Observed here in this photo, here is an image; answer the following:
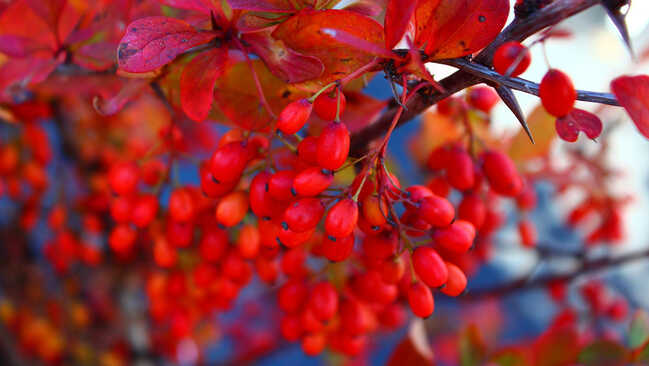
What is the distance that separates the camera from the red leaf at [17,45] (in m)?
0.49

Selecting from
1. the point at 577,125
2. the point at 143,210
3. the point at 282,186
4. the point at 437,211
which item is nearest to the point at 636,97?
the point at 577,125

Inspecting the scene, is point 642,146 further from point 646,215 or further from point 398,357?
point 398,357

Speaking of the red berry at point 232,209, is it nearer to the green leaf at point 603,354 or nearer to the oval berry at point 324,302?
the oval berry at point 324,302

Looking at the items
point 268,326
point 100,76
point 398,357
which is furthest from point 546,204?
point 100,76

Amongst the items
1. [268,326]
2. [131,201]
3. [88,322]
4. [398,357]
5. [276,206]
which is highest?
[276,206]

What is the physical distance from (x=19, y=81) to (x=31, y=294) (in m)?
0.93

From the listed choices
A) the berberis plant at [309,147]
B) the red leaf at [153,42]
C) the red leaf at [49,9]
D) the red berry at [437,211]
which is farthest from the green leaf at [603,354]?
the red leaf at [49,9]

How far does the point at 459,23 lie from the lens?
314mm

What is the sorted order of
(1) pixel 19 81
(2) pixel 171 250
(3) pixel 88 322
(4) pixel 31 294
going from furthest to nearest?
(4) pixel 31 294
(3) pixel 88 322
(2) pixel 171 250
(1) pixel 19 81

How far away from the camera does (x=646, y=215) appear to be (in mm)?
1712

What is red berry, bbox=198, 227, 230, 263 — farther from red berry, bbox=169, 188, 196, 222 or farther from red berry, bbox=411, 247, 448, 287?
red berry, bbox=411, 247, 448, 287

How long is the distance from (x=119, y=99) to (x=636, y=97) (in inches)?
15.9

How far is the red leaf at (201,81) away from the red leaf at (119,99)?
0.07 m

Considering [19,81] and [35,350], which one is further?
[35,350]
